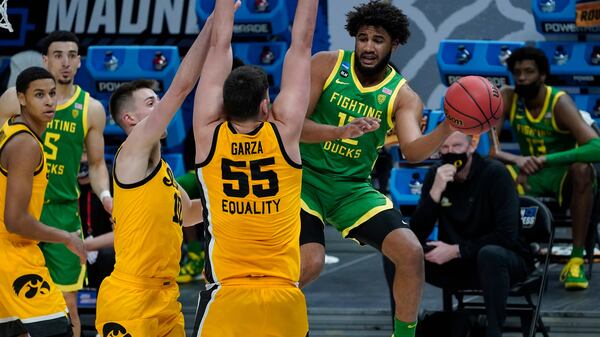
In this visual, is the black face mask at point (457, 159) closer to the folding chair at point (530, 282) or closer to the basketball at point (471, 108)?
the folding chair at point (530, 282)

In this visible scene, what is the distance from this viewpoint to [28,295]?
636 centimetres

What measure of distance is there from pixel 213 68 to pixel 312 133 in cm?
92

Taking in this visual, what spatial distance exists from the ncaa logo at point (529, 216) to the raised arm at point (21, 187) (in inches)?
120

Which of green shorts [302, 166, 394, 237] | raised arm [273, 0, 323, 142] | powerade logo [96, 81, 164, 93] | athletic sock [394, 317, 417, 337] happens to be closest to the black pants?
athletic sock [394, 317, 417, 337]

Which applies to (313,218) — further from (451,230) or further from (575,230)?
(575,230)

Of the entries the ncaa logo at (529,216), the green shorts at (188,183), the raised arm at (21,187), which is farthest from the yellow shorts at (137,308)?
the green shorts at (188,183)

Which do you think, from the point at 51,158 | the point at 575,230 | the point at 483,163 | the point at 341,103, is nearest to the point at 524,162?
the point at 575,230

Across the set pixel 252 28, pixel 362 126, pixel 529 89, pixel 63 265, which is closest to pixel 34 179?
pixel 63 265

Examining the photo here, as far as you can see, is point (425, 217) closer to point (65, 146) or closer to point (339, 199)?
point (339, 199)

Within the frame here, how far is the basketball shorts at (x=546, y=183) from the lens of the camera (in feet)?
29.3

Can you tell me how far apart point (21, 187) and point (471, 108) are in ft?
7.70

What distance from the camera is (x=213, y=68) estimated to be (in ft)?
17.0

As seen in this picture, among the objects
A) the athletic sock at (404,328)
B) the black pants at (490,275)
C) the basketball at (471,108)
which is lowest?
the athletic sock at (404,328)

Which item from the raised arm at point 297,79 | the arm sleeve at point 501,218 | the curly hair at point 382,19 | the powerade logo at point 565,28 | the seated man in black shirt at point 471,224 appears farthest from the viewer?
the powerade logo at point 565,28
